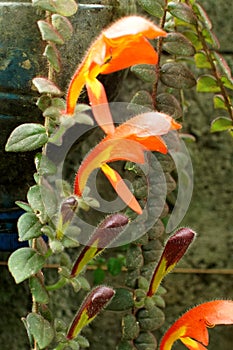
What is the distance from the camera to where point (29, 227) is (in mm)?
591

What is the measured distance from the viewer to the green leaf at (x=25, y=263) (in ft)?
1.90

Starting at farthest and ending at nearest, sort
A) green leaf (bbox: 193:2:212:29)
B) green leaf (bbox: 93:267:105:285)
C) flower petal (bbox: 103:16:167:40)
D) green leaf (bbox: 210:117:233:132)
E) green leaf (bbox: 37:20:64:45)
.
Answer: green leaf (bbox: 93:267:105:285) → green leaf (bbox: 210:117:233:132) → green leaf (bbox: 193:2:212:29) → green leaf (bbox: 37:20:64:45) → flower petal (bbox: 103:16:167:40)

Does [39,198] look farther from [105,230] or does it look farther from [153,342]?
[153,342]

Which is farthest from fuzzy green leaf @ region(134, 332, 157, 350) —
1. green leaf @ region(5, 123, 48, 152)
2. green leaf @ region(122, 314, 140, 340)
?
green leaf @ region(5, 123, 48, 152)

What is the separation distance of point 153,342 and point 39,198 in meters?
0.21

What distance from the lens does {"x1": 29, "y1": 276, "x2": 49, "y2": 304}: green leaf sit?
61 cm

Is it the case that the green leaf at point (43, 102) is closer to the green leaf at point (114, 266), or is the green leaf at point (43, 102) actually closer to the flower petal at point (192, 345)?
the flower petal at point (192, 345)

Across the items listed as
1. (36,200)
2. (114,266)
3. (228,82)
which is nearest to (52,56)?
(36,200)

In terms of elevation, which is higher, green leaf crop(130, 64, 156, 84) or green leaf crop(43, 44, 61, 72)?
green leaf crop(43, 44, 61, 72)

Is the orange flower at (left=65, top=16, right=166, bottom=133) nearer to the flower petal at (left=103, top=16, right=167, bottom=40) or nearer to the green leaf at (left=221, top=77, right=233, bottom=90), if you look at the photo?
the flower petal at (left=103, top=16, right=167, bottom=40)

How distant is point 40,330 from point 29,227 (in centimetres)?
9

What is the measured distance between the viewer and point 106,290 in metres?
0.59

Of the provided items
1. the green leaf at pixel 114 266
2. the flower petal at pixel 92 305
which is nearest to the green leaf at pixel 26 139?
the flower petal at pixel 92 305

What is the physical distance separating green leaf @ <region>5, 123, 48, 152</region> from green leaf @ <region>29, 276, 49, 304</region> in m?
0.12
